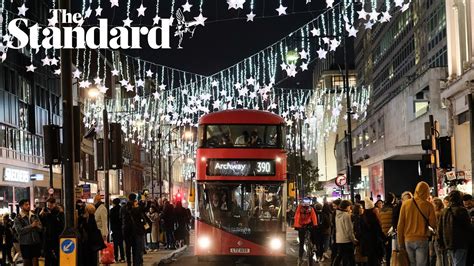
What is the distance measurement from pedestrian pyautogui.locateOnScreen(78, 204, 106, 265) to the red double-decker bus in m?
6.29

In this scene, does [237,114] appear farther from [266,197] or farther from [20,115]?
[20,115]

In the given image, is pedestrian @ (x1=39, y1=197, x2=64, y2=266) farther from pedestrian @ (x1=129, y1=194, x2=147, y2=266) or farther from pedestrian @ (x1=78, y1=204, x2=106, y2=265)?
pedestrian @ (x1=129, y1=194, x2=147, y2=266)

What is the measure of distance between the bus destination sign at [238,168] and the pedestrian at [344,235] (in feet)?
15.9

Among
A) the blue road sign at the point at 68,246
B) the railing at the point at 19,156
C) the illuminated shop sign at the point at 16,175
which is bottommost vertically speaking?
the blue road sign at the point at 68,246

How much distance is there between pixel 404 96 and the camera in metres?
56.1

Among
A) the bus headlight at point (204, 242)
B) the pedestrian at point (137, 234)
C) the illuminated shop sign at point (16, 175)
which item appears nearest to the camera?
the pedestrian at point (137, 234)

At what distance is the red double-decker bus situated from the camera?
2188 cm

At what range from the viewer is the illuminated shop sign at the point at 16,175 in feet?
148

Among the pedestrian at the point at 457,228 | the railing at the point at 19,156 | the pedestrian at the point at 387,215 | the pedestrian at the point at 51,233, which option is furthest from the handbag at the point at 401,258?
the railing at the point at 19,156

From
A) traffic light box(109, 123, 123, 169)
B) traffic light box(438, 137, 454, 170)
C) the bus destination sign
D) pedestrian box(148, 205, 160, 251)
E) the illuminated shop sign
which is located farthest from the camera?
the illuminated shop sign

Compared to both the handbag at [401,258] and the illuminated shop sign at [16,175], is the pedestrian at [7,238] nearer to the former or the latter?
the handbag at [401,258]

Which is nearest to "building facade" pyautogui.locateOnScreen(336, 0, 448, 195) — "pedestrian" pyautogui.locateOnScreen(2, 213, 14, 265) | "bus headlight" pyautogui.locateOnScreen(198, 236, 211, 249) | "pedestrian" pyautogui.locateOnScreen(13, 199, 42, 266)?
"bus headlight" pyautogui.locateOnScreen(198, 236, 211, 249)

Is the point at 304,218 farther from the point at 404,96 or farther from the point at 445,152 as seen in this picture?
the point at 404,96

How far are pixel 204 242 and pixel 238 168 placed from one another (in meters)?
2.35
